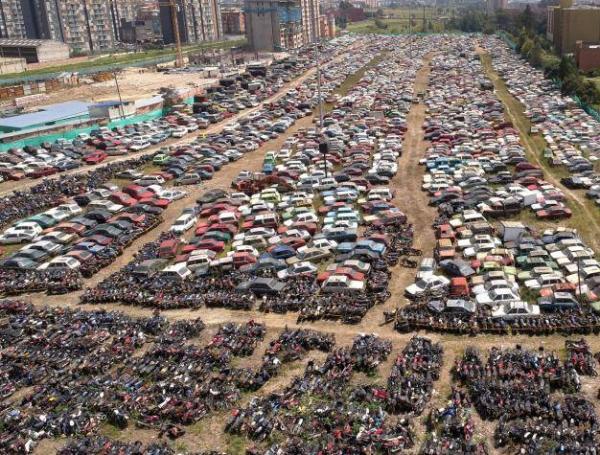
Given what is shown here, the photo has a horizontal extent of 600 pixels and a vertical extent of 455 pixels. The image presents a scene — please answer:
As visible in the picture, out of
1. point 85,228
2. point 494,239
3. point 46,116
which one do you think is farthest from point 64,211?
point 46,116

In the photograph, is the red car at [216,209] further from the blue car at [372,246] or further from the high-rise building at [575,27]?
the high-rise building at [575,27]

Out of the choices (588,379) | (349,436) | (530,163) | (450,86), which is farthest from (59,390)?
(450,86)

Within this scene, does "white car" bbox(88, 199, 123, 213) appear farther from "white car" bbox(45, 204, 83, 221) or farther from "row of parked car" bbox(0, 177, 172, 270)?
"white car" bbox(45, 204, 83, 221)

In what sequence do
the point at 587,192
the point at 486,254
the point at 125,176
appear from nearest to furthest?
the point at 486,254 → the point at 587,192 → the point at 125,176

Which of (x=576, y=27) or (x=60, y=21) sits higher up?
(x=60, y=21)

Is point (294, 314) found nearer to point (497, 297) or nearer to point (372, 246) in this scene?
point (372, 246)

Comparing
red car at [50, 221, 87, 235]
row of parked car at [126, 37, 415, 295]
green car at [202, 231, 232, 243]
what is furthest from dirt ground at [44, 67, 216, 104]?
green car at [202, 231, 232, 243]

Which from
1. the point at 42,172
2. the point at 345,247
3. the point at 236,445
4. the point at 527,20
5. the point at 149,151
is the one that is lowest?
the point at 236,445

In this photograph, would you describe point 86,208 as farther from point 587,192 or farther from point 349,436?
point 587,192
